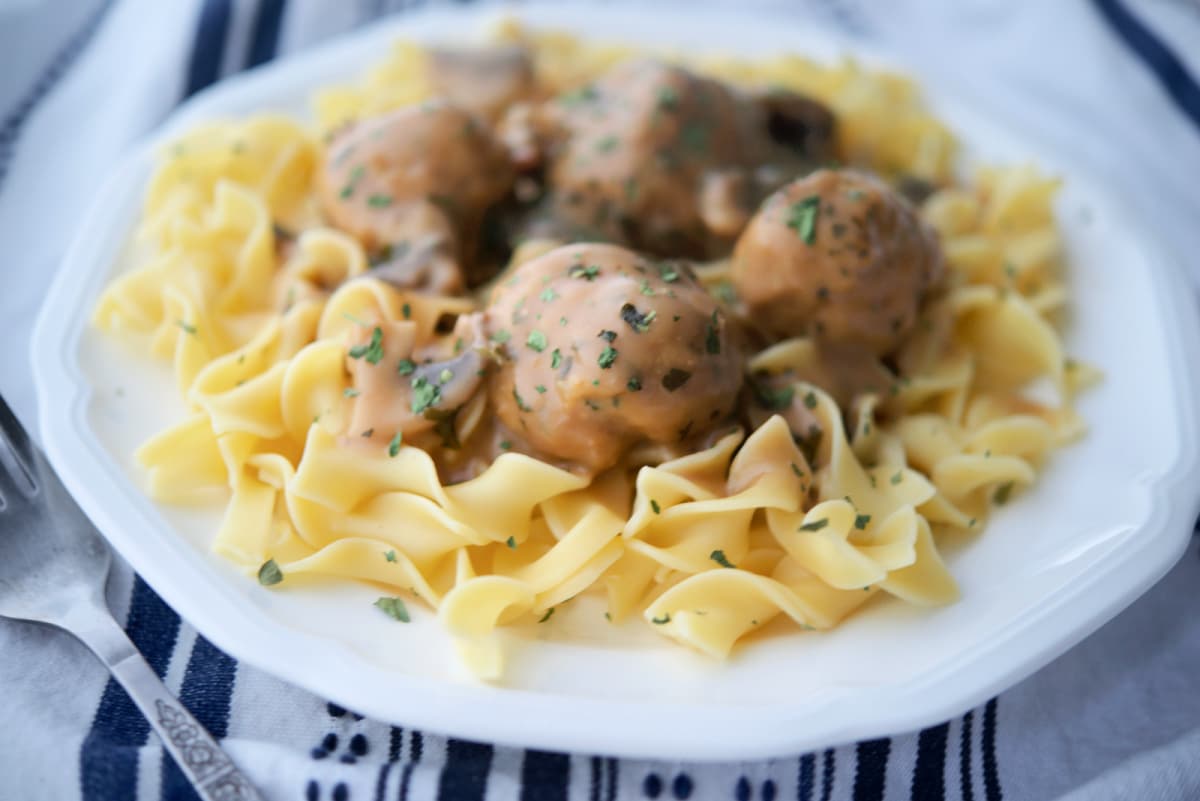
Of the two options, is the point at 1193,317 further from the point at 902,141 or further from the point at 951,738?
the point at 951,738

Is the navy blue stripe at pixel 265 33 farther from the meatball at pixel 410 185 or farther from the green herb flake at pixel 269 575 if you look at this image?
the green herb flake at pixel 269 575

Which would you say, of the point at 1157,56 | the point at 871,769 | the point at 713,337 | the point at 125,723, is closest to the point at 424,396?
the point at 713,337

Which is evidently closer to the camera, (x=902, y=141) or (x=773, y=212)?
(x=773, y=212)

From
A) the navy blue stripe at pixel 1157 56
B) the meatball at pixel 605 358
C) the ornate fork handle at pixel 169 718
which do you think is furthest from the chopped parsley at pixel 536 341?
the navy blue stripe at pixel 1157 56

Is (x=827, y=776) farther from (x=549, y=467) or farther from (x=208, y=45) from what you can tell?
(x=208, y=45)

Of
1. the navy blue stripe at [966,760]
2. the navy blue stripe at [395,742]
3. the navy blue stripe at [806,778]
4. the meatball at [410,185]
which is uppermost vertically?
the navy blue stripe at [966,760]

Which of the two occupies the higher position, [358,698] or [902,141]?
[902,141]

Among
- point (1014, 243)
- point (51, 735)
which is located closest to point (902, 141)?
point (1014, 243)
